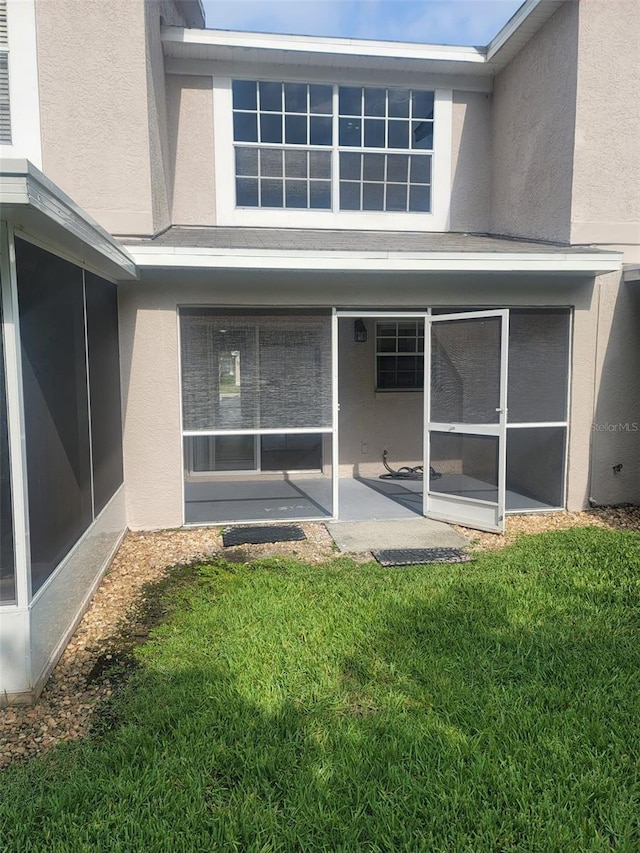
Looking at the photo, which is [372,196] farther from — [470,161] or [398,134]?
[470,161]

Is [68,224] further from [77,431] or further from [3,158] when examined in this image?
[77,431]

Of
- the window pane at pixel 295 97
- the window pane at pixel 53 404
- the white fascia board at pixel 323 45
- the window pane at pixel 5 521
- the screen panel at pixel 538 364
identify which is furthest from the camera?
the window pane at pixel 295 97

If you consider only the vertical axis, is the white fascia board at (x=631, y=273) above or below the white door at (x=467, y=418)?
above

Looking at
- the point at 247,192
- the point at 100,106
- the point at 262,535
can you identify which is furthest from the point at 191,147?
the point at 262,535

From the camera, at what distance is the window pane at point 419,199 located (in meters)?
8.49

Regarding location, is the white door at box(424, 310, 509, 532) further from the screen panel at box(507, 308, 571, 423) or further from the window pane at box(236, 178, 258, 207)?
the window pane at box(236, 178, 258, 207)

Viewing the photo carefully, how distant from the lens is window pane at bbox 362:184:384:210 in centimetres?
838

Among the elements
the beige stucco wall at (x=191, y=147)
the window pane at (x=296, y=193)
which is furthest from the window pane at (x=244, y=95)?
the window pane at (x=296, y=193)

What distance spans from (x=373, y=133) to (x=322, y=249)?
349cm

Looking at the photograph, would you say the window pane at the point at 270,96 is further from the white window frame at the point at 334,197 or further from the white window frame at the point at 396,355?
the white window frame at the point at 396,355

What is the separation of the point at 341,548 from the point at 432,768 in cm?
326

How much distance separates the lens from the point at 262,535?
248 inches

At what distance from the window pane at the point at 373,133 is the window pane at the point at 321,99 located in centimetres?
58

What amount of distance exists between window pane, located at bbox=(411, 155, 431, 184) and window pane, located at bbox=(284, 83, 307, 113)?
1.78m
